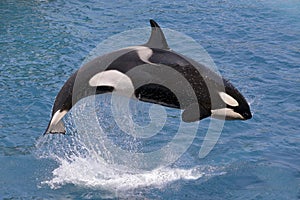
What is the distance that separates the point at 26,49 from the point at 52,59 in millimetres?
965

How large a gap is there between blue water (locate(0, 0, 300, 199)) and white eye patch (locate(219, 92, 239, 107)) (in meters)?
2.45

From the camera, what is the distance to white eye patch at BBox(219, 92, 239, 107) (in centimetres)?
652

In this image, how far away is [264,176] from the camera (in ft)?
30.3

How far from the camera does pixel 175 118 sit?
1129 cm

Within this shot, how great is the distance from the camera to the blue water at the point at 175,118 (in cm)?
895

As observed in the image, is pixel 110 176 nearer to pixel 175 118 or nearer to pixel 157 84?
pixel 175 118

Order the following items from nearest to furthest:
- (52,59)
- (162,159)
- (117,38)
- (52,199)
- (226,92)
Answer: (226,92) → (52,199) → (162,159) → (52,59) → (117,38)

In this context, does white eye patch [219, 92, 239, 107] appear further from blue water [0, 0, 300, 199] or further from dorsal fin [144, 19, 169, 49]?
blue water [0, 0, 300, 199]

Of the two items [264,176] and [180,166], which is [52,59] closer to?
[180,166]

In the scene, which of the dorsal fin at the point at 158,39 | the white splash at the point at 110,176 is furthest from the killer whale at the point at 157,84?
the white splash at the point at 110,176

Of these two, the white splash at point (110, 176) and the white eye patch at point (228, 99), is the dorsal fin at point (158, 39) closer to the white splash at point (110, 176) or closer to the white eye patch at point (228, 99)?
the white eye patch at point (228, 99)

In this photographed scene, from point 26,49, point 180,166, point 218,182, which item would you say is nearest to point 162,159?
point 180,166

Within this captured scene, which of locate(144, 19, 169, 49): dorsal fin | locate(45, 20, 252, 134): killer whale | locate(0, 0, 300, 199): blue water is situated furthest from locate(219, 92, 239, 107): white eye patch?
locate(0, 0, 300, 199): blue water

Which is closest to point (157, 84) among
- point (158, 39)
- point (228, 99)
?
point (228, 99)
